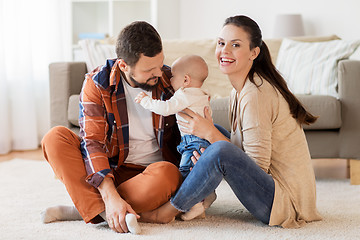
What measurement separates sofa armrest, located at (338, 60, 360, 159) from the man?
1.09 meters

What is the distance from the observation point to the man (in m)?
1.74

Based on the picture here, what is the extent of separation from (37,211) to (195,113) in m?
0.78

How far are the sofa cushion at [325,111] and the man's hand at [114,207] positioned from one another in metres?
1.27

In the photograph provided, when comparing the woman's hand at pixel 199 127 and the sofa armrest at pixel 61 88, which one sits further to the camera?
the sofa armrest at pixel 61 88

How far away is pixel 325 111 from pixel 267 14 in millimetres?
2224

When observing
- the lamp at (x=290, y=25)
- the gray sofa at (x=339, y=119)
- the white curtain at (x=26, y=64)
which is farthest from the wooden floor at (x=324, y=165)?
the lamp at (x=290, y=25)

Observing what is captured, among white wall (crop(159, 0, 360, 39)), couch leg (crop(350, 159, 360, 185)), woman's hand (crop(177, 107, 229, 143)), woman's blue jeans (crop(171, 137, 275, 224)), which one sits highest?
white wall (crop(159, 0, 360, 39))

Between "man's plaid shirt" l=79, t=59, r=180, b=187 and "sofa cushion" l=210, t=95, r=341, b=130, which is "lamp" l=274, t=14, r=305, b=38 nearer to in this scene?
"sofa cushion" l=210, t=95, r=341, b=130

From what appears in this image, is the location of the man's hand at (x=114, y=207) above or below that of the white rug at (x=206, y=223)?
above

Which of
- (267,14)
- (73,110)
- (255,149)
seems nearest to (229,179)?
(255,149)

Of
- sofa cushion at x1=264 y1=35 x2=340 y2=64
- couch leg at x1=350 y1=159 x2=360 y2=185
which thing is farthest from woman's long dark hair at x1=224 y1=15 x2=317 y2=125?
sofa cushion at x1=264 y1=35 x2=340 y2=64

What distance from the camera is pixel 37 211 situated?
6.82ft

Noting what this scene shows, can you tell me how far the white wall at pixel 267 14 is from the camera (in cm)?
426

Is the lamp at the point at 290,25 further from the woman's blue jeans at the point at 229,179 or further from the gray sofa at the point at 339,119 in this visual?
the woman's blue jeans at the point at 229,179
